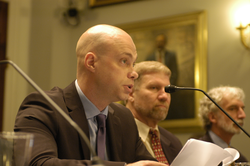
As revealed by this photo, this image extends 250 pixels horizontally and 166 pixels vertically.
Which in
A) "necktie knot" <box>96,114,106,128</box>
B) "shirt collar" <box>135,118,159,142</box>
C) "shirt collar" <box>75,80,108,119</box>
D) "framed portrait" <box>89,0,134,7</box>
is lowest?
"shirt collar" <box>135,118,159,142</box>

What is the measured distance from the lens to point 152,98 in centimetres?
295

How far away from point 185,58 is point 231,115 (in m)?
1.49

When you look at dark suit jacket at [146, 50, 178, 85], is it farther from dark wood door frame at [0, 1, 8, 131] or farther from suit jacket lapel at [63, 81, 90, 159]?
suit jacket lapel at [63, 81, 90, 159]

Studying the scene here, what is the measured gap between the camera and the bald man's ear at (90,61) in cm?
202

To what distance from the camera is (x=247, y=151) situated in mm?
4414

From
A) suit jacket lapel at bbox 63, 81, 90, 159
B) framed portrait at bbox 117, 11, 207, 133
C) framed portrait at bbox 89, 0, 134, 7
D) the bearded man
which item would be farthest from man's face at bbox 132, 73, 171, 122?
framed portrait at bbox 89, 0, 134, 7

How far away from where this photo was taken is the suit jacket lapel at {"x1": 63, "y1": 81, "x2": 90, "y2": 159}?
1787 mm

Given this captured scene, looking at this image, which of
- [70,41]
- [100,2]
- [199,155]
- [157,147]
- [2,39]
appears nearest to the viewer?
[199,155]

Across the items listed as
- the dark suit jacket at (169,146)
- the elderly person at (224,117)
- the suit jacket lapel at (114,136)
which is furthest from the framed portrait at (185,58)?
the suit jacket lapel at (114,136)

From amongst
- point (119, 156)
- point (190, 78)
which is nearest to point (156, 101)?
point (119, 156)

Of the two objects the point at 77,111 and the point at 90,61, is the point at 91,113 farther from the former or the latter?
the point at 90,61

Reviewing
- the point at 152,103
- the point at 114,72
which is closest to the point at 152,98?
the point at 152,103

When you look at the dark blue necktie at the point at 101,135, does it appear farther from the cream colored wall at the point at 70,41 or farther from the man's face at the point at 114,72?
the cream colored wall at the point at 70,41

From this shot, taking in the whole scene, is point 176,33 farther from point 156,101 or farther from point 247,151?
point 156,101
